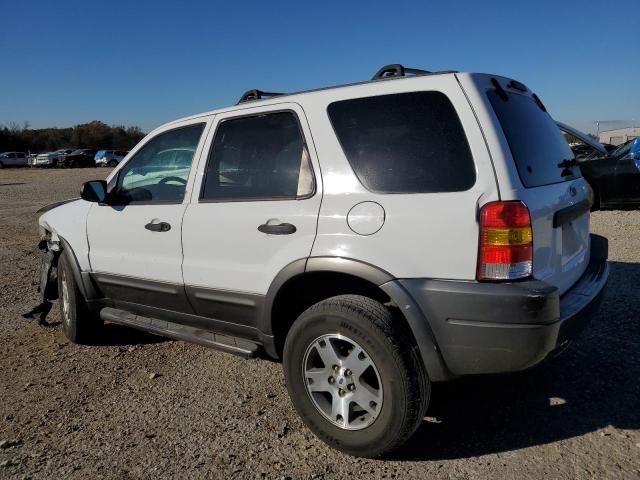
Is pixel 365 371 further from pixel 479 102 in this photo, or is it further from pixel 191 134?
pixel 191 134

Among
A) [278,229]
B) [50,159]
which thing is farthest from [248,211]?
[50,159]

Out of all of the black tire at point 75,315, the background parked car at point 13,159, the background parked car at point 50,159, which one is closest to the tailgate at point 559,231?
the black tire at point 75,315

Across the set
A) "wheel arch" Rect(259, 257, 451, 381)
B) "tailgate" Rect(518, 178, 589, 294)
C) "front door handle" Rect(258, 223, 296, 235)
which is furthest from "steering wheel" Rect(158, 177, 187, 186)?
"tailgate" Rect(518, 178, 589, 294)

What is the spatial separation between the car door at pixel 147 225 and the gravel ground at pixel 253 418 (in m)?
0.61

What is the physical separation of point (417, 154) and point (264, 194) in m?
0.97

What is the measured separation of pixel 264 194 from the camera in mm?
3129

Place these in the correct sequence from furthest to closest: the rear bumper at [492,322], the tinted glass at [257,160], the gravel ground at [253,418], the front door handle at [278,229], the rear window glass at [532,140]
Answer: the tinted glass at [257,160], the front door handle at [278,229], the gravel ground at [253,418], the rear window glass at [532,140], the rear bumper at [492,322]

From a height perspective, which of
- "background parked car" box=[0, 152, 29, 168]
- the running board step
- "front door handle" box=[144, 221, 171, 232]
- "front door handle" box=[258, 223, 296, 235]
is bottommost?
"background parked car" box=[0, 152, 29, 168]

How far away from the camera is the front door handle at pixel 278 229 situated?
2910 millimetres

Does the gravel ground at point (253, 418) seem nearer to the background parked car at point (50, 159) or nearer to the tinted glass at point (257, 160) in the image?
the tinted glass at point (257, 160)

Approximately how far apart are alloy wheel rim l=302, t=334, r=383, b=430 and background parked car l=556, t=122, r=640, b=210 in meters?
8.95

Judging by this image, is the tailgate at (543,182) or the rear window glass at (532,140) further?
the rear window glass at (532,140)

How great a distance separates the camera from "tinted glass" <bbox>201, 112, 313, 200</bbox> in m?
3.04

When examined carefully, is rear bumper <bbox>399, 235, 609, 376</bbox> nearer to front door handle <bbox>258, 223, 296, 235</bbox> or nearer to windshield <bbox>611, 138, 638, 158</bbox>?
front door handle <bbox>258, 223, 296, 235</bbox>
